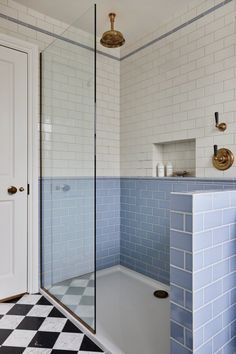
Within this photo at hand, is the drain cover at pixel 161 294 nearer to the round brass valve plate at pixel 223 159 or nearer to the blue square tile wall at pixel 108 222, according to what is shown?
the blue square tile wall at pixel 108 222

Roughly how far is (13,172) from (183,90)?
1.73m

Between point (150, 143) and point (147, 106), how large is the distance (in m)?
0.41

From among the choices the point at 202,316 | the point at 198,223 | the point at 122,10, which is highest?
the point at 122,10

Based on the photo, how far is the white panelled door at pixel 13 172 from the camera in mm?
2119

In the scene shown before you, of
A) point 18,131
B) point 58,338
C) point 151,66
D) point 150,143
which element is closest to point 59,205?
point 18,131

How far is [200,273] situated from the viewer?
1161 millimetres

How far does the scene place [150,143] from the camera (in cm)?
265

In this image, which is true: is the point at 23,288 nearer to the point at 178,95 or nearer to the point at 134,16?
the point at 178,95

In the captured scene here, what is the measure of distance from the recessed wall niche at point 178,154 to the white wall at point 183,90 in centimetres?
9

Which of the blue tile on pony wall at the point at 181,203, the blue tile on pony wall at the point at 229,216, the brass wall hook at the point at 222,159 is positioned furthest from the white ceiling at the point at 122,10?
the blue tile on pony wall at the point at 229,216

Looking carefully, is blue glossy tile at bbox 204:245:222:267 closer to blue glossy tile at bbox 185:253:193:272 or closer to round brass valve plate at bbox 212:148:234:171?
blue glossy tile at bbox 185:253:193:272

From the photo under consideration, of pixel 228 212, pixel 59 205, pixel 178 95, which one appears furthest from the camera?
pixel 178 95

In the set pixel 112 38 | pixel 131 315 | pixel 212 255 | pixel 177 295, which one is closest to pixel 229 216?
pixel 212 255

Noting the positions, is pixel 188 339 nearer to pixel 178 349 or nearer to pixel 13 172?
pixel 178 349
